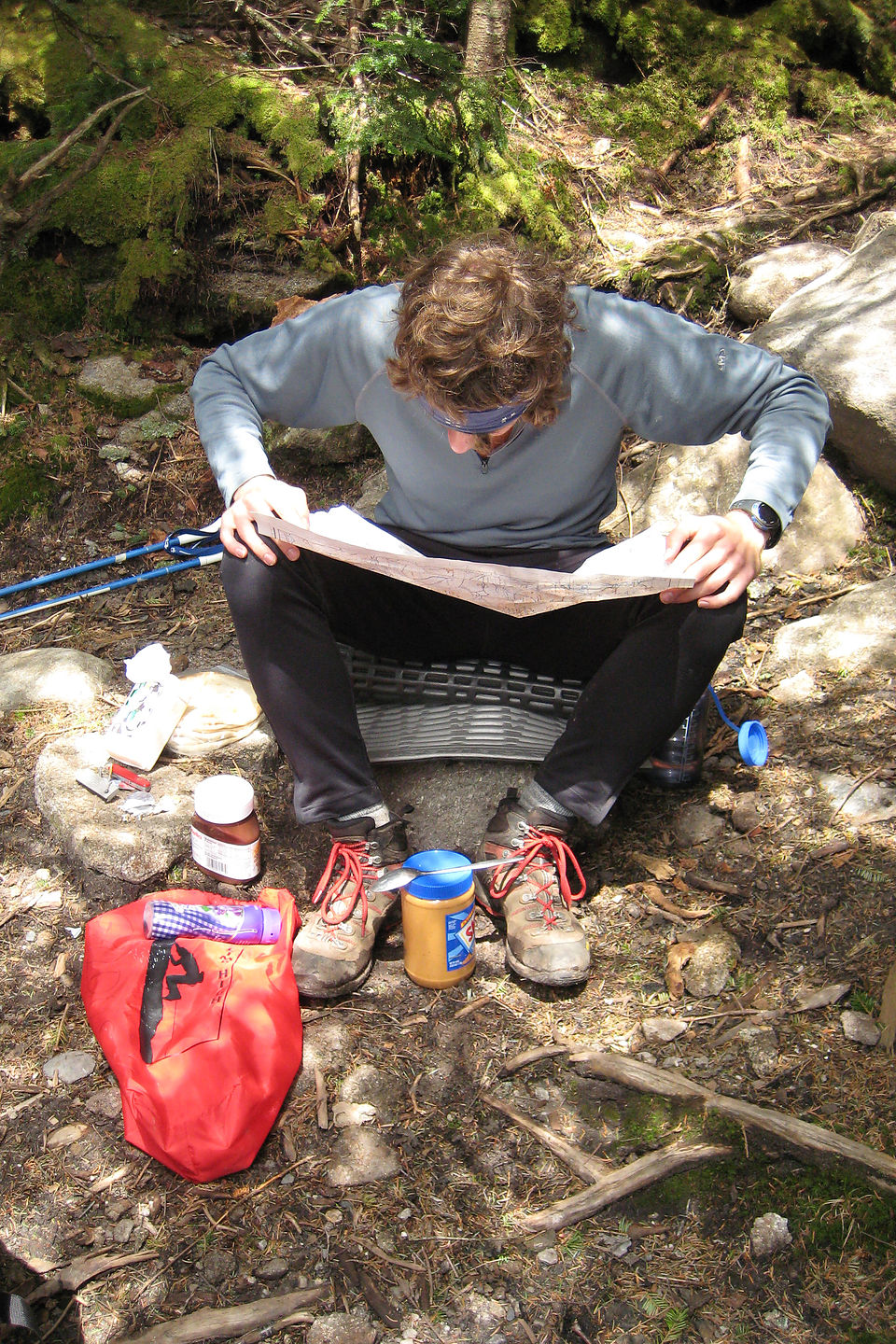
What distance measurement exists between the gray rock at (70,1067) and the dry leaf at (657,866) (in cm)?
144

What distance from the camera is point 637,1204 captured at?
1814 mm

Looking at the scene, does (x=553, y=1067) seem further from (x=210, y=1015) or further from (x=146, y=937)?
(x=146, y=937)

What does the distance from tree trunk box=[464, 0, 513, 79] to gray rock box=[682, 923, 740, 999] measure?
13.0 feet

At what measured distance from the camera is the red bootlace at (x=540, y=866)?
235 centimetres

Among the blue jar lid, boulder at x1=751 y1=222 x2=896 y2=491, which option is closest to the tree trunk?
boulder at x1=751 y1=222 x2=896 y2=491

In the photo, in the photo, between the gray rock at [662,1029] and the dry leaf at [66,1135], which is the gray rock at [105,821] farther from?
the gray rock at [662,1029]

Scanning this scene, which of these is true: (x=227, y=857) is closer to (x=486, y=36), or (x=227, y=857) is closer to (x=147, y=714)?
(x=147, y=714)

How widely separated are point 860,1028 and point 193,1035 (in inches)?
55.0

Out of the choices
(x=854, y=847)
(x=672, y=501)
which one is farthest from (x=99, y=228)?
(x=854, y=847)

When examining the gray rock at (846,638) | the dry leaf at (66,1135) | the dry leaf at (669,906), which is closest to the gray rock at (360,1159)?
the dry leaf at (66,1135)

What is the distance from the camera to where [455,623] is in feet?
8.55

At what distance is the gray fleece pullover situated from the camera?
242cm

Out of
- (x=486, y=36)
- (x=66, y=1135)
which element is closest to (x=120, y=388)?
(x=486, y=36)

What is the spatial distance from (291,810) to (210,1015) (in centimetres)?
86
